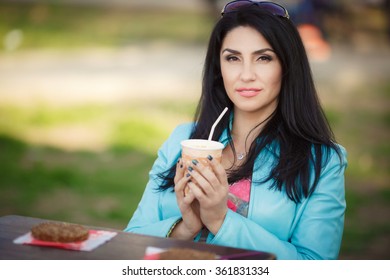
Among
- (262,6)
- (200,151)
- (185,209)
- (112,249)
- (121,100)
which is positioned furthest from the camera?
(121,100)

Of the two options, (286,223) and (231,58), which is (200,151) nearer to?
(286,223)

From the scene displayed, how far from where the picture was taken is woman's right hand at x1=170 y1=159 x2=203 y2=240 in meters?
2.06

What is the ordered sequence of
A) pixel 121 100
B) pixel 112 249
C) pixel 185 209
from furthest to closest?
pixel 121 100
pixel 185 209
pixel 112 249

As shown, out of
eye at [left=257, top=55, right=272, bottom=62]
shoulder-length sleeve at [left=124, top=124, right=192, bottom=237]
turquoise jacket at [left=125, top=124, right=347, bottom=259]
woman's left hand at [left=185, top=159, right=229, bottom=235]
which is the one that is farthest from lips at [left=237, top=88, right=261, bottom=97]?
woman's left hand at [left=185, top=159, right=229, bottom=235]

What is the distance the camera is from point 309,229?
221 centimetres

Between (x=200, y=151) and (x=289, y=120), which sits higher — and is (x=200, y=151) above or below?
below

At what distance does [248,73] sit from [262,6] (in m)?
0.30

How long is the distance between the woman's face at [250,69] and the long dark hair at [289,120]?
33 mm

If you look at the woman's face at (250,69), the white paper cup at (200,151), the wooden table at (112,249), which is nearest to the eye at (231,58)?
the woman's face at (250,69)

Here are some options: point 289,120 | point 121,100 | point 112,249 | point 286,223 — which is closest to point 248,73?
point 289,120

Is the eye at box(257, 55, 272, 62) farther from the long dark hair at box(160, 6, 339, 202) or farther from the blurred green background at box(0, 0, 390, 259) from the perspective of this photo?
the blurred green background at box(0, 0, 390, 259)
